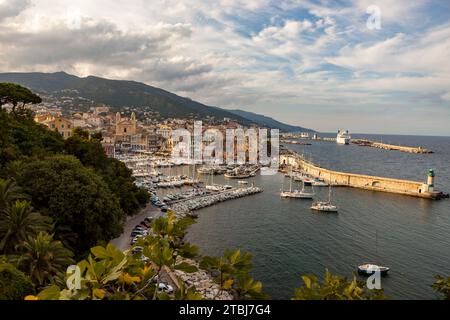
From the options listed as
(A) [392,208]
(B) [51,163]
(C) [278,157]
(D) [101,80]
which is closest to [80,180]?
(B) [51,163]

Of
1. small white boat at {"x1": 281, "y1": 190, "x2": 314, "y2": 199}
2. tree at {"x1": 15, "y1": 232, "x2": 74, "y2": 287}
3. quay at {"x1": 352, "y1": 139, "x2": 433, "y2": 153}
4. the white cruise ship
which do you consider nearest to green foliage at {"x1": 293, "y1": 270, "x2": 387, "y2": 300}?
tree at {"x1": 15, "y1": 232, "x2": 74, "y2": 287}

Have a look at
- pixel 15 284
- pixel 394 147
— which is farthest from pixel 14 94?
pixel 394 147

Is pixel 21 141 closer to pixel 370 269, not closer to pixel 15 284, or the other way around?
pixel 15 284

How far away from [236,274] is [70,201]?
11181 mm

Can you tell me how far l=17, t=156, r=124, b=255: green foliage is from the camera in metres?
11.6

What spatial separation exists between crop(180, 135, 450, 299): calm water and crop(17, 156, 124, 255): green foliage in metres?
6.74

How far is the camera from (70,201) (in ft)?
38.8

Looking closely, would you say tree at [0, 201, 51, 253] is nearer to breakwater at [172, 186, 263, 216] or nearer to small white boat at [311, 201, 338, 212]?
breakwater at [172, 186, 263, 216]

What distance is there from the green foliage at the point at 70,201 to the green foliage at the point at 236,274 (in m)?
10.3

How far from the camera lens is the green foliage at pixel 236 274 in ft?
6.71
